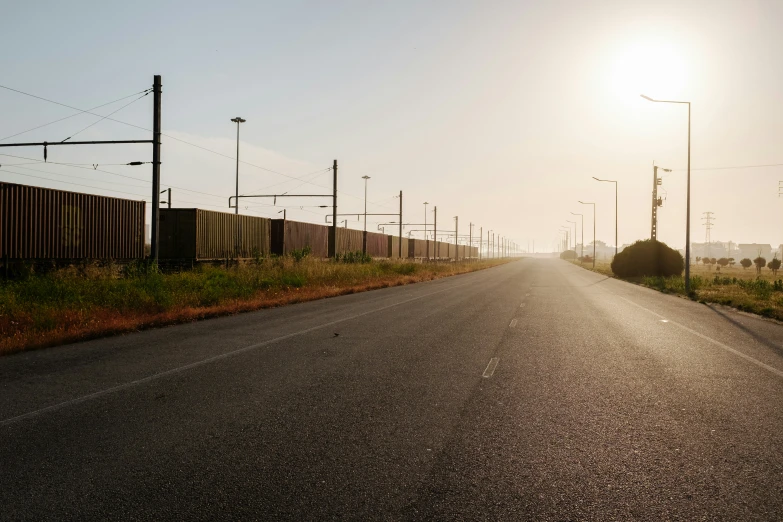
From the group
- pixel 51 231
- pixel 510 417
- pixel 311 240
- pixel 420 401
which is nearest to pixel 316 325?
pixel 420 401

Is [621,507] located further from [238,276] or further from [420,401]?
[238,276]

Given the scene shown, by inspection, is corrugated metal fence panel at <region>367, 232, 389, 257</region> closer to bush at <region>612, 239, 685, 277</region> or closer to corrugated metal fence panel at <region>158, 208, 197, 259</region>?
bush at <region>612, 239, 685, 277</region>

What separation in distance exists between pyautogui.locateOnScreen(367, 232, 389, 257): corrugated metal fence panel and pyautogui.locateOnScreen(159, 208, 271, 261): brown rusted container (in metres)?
21.8

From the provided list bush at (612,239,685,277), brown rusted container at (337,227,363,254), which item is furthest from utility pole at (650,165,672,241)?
brown rusted container at (337,227,363,254)

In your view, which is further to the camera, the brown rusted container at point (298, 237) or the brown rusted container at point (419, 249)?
the brown rusted container at point (419, 249)

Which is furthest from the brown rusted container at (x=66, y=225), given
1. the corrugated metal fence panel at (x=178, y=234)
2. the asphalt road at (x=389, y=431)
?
the asphalt road at (x=389, y=431)

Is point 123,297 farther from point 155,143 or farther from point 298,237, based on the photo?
point 298,237

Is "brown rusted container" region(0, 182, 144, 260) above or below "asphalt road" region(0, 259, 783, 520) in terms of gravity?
above

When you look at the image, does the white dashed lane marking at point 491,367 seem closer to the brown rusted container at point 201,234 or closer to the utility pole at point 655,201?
the brown rusted container at point 201,234

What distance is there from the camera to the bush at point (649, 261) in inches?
1444

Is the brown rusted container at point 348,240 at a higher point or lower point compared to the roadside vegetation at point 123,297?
higher

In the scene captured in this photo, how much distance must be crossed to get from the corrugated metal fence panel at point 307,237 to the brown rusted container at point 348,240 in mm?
1221

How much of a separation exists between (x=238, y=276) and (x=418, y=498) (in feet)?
59.9

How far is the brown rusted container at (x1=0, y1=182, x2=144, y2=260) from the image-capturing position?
16.5m
